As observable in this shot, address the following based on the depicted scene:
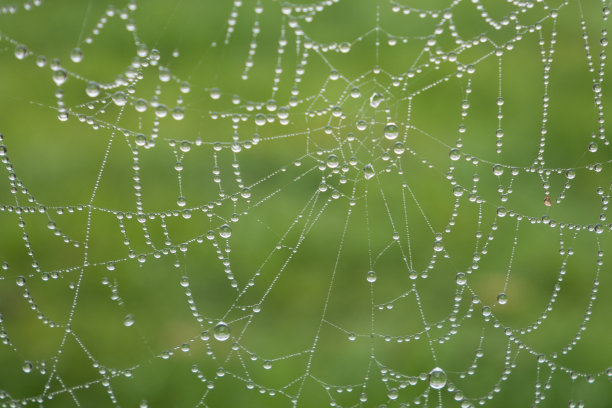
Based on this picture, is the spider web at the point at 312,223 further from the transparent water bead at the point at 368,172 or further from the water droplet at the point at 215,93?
the water droplet at the point at 215,93

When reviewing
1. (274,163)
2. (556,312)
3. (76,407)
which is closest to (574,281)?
(556,312)

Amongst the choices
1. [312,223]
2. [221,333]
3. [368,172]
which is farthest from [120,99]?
[312,223]

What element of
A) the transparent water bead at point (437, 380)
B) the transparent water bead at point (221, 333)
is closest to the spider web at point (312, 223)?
the transparent water bead at point (437, 380)

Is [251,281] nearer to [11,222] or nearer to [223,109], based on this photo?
[223,109]

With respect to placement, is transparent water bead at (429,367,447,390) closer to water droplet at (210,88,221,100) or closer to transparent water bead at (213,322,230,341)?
transparent water bead at (213,322,230,341)

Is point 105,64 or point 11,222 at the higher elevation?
point 105,64

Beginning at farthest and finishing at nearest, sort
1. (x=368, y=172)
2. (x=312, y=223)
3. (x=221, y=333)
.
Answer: (x=312, y=223) → (x=368, y=172) → (x=221, y=333)

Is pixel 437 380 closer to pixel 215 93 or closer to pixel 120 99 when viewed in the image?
pixel 215 93

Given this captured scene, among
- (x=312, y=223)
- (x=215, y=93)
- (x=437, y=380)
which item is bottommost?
(x=437, y=380)
